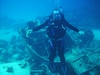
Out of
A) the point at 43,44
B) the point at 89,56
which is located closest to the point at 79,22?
the point at 43,44

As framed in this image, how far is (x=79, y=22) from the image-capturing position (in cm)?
2314

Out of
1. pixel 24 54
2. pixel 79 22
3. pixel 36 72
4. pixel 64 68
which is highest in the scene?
pixel 79 22

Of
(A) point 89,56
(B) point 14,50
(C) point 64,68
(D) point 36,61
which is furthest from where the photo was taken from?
(B) point 14,50

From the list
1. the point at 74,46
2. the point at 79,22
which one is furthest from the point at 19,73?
the point at 79,22

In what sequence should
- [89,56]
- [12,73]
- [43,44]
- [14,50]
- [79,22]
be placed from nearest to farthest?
[89,56] → [12,73] → [43,44] → [14,50] → [79,22]

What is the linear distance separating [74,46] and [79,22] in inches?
574

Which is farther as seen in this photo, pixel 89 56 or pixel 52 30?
pixel 89 56

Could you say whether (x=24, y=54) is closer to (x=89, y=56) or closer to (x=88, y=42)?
(x=88, y=42)

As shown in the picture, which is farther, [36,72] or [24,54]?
[24,54]

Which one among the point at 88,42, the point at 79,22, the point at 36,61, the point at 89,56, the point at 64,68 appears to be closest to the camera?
the point at 64,68

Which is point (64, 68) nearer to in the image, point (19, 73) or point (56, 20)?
point (56, 20)

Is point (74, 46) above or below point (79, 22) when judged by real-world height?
below

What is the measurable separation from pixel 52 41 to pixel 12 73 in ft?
12.0

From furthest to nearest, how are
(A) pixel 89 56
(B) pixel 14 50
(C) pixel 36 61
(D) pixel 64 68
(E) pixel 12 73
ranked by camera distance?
(B) pixel 14 50 → (C) pixel 36 61 → (E) pixel 12 73 → (A) pixel 89 56 → (D) pixel 64 68
